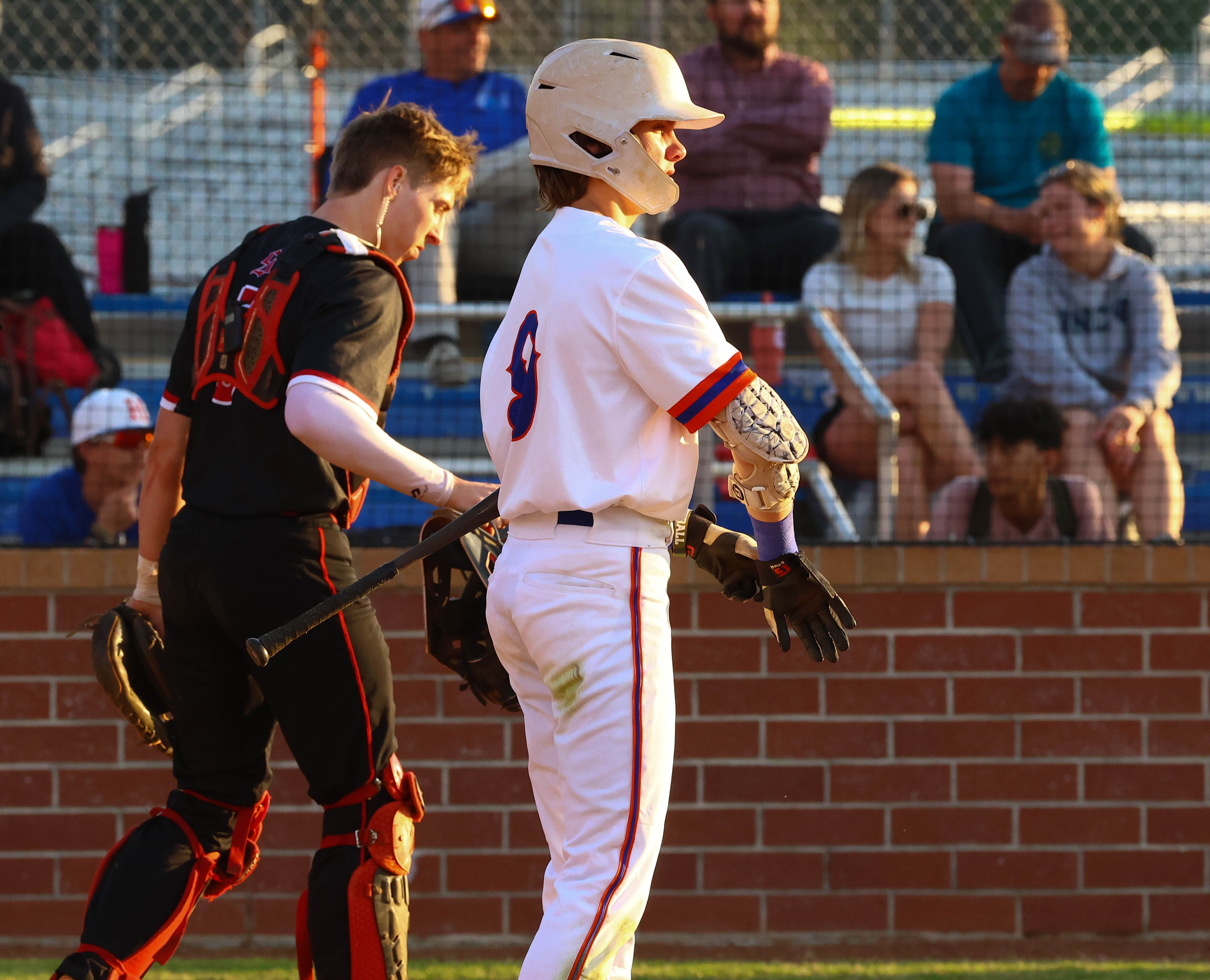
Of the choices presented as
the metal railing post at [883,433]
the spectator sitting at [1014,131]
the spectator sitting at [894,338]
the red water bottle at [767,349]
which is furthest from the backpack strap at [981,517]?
the spectator sitting at [1014,131]

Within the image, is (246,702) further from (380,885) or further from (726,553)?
(726,553)

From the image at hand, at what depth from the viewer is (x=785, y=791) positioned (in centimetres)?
425

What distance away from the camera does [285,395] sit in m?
2.96

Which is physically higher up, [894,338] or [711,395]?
[894,338]

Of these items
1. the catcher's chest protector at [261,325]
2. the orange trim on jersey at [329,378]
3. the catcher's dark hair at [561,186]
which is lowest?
the orange trim on jersey at [329,378]

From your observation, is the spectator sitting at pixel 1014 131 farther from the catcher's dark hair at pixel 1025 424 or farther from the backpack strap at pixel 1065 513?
the backpack strap at pixel 1065 513

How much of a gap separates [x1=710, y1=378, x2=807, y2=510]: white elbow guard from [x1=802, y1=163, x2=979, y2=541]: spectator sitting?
2.16 metres

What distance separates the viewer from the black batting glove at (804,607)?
8.58 feet

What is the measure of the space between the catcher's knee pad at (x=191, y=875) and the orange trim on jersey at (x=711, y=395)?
1.43 meters

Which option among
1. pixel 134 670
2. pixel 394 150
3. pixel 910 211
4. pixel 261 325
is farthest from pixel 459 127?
pixel 134 670

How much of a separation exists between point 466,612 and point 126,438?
6.42ft

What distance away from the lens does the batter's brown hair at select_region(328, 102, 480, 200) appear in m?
3.13

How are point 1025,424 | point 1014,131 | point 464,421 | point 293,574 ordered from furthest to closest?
point 1014,131 < point 464,421 < point 1025,424 < point 293,574

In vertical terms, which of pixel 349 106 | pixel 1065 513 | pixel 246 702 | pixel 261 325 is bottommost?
pixel 246 702
